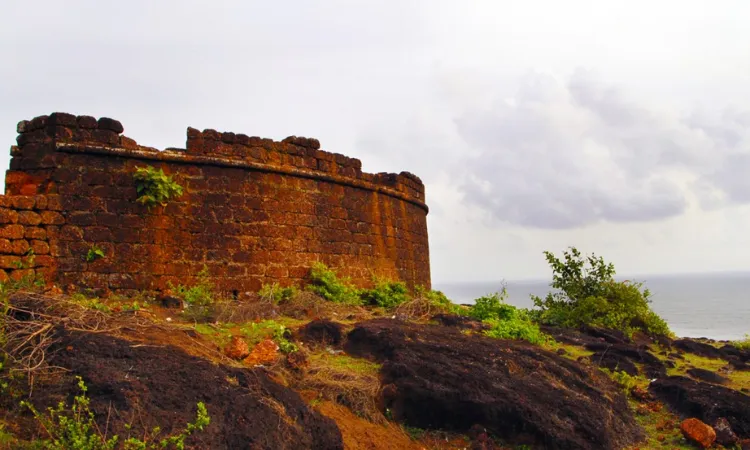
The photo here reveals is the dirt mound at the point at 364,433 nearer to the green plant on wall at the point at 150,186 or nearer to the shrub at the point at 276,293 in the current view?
the shrub at the point at 276,293

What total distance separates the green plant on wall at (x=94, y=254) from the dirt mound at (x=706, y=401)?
6697 millimetres

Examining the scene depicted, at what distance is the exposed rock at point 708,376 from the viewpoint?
8164 millimetres

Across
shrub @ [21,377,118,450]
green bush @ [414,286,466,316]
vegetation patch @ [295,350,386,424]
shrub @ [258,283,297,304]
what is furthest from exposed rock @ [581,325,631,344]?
shrub @ [21,377,118,450]

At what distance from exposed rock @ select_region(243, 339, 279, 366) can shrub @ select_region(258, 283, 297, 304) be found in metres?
2.56

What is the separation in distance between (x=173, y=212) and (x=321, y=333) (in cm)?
307

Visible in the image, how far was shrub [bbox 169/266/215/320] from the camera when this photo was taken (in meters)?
7.46

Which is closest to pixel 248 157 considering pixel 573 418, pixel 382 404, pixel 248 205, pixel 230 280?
pixel 248 205

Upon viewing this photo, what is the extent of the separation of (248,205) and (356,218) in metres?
2.24

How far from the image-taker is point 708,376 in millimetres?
8266

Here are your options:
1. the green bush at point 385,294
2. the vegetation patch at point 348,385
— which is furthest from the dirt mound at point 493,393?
the green bush at point 385,294

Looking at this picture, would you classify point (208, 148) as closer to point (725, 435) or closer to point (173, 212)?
point (173, 212)

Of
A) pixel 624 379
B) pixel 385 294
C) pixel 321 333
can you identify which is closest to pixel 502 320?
pixel 385 294

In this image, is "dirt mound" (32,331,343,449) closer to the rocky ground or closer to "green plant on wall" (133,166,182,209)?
the rocky ground

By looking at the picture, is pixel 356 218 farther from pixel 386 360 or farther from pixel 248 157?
pixel 386 360
